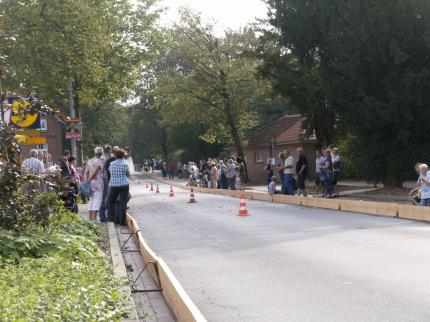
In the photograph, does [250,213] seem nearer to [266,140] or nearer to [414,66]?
[414,66]

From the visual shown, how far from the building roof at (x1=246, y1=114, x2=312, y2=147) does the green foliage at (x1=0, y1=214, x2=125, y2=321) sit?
133 feet

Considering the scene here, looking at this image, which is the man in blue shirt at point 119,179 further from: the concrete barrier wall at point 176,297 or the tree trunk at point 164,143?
the tree trunk at point 164,143

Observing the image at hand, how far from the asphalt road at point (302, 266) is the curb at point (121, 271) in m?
0.75

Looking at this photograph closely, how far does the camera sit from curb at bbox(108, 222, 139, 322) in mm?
6016

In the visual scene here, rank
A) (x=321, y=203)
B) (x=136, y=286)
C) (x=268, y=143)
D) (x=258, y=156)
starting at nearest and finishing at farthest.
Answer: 1. (x=136, y=286)
2. (x=321, y=203)
3. (x=268, y=143)
4. (x=258, y=156)

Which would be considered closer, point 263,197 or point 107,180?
point 107,180

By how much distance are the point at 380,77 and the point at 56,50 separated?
12418 millimetres

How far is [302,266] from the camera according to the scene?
30.0ft

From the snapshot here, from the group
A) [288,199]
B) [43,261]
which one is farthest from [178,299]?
[288,199]

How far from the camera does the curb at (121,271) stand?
6016mm

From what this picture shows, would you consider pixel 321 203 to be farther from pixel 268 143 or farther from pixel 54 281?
pixel 268 143

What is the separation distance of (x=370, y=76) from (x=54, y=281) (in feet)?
66.6

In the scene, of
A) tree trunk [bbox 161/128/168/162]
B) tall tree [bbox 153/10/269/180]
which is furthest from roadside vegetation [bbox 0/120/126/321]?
tree trunk [bbox 161/128/168/162]

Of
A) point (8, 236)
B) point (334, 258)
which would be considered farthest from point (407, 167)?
point (8, 236)
